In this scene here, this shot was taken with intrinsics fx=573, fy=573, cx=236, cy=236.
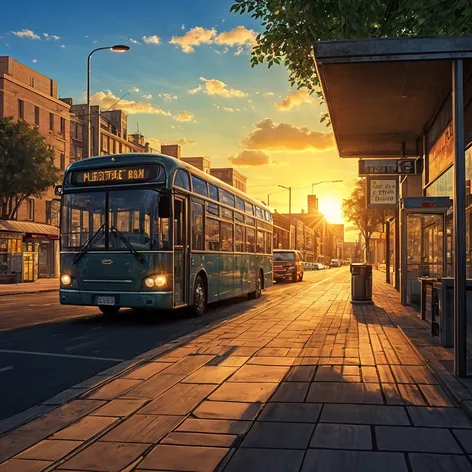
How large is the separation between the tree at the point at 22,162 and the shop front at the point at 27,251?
245 cm

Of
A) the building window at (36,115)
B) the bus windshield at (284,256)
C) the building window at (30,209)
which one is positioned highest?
the building window at (36,115)

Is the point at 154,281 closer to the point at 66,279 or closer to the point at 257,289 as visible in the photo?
the point at 66,279

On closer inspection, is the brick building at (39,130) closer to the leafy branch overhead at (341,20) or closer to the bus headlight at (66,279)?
the bus headlight at (66,279)

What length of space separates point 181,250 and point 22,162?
2540 cm

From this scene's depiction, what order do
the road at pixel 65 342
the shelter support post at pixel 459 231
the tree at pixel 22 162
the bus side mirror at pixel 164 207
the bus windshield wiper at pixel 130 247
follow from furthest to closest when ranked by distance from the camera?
the tree at pixel 22 162
the bus windshield wiper at pixel 130 247
the bus side mirror at pixel 164 207
the road at pixel 65 342
the shelter support post at pixel 459 231

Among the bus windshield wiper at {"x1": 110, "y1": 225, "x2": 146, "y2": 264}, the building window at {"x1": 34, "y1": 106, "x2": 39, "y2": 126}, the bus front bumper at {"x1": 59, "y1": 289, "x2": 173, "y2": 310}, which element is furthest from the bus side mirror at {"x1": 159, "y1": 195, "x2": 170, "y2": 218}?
the building window at {"x1": 34, "y1": 106, "x2": 39, "y2": 126}

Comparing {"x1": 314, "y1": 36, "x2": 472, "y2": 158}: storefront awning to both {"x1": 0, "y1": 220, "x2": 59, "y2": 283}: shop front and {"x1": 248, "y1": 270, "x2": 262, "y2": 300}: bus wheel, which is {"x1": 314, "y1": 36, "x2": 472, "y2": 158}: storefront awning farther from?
{"x1": 0, "y1": 220, "x2": 59, "y2": 283}: shop front

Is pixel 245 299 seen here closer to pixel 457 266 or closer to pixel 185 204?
pixel 185 204

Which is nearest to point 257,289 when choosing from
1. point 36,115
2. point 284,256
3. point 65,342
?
point 65,342

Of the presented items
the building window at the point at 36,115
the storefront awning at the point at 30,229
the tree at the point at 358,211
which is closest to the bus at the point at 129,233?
the storefront awning at the point at 30,229

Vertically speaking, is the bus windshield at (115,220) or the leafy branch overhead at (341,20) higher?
the leafy branch overhead at (341,20)

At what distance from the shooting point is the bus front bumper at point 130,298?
1159 cm

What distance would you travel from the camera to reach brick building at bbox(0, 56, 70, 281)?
3966 centimetres

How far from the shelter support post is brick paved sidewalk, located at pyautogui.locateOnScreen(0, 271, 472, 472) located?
476 millimetres
